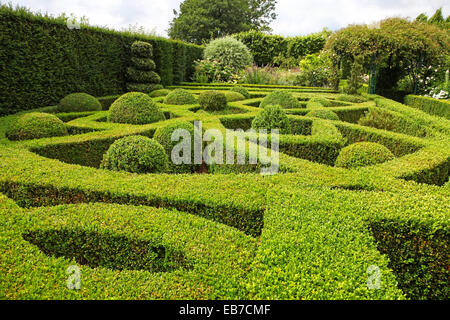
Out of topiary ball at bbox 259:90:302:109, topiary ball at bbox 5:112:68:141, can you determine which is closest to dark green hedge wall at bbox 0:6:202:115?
topiary ball at bbox 5:112:68:141

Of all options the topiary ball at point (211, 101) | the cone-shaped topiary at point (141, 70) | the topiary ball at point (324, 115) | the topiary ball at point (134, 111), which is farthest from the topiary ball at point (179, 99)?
the cone-shaped topiary at point (141, 70)

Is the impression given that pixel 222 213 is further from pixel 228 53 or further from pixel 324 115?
pixel 228 53

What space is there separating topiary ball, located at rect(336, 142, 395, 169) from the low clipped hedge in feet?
22.0

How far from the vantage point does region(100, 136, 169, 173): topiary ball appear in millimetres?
4375

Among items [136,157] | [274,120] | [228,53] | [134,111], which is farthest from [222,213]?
[228,53]

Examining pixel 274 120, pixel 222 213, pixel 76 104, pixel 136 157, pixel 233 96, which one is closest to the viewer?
pixel 222 213

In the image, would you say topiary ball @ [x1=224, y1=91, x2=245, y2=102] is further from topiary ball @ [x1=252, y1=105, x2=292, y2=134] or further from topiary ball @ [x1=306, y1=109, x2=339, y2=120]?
topiary ball @ [x1=252, y1=105, x2=292, y2=134]

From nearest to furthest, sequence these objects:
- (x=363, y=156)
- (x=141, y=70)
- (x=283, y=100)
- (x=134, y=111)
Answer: (x=363, y=156) < (x=134, y=111) < (x=283, y=100) < (x=141, y=70)

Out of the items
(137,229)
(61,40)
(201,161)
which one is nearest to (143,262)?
(137,229)

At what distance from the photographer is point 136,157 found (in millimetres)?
4375

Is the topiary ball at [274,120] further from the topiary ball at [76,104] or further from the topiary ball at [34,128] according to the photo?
the topiary ball at [76,104]

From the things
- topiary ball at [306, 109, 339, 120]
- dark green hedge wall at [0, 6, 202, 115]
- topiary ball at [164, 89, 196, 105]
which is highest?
dark green hedge wall at [0, 6, 202, 115]

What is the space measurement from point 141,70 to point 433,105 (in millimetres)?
12097

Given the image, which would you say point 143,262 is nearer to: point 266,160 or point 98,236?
point 98,236
